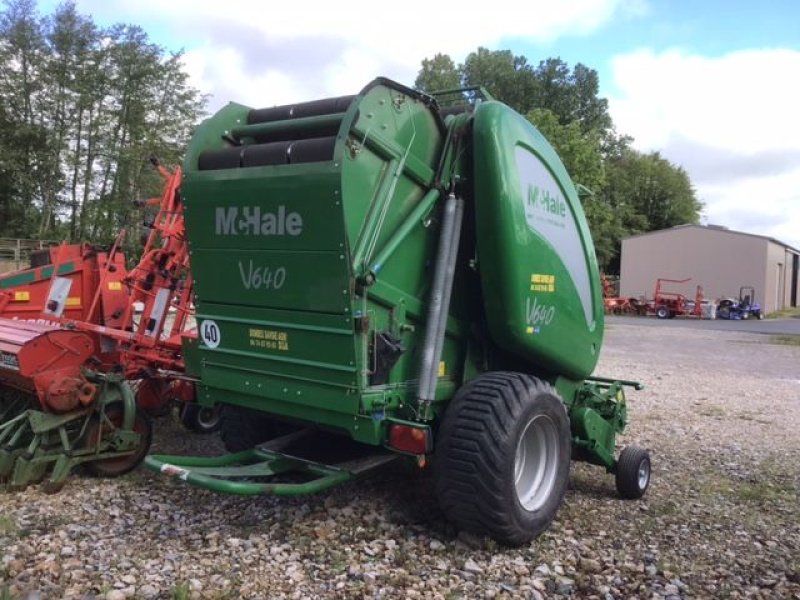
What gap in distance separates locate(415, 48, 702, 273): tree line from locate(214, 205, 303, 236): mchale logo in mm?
36385

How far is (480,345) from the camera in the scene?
14.8 feet

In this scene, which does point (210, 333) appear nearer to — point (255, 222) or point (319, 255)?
point (255, 222)

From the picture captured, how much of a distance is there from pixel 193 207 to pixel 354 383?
150 centimetres

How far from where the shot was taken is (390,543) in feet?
12.9

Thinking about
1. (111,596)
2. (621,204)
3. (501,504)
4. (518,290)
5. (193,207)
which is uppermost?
(621,204)

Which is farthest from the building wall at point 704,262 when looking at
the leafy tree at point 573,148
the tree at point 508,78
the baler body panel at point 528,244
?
the baler body panel at point 528,244

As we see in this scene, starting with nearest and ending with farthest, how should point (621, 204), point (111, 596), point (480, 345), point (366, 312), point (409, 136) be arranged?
point (111, 596)
point (366, 312)
point (409, 136)
point (480, 345)
point (621, 204)

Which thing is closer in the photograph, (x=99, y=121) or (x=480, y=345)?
(x=480, y=345)

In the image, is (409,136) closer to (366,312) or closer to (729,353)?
(366,312)

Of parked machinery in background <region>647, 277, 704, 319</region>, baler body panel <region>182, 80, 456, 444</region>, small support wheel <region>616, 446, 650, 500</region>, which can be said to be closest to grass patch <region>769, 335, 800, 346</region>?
parked machinery in background <region>647, 277, 704, 319</region>

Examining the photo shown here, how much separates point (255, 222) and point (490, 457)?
185cm

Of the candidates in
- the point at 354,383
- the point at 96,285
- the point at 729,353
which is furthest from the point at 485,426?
the point at 729,353

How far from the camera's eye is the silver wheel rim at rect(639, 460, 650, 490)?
16.3 ft

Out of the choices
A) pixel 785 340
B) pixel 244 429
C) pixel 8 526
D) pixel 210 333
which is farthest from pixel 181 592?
pixel 785 340
